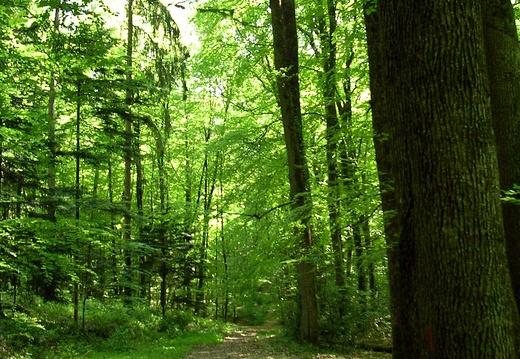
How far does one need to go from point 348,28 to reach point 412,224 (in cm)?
741

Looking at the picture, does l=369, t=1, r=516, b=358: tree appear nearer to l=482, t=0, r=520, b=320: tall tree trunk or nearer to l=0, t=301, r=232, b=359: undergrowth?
l=482, t=0, r=520, b=320: tall tree trunk

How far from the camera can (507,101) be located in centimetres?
436

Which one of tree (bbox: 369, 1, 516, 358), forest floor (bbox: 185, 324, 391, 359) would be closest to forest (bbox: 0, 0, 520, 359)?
tree (bbox: 369, 1, 516, 358)

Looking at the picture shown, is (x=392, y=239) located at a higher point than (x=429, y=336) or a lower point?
higher

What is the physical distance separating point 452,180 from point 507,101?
2398 mm

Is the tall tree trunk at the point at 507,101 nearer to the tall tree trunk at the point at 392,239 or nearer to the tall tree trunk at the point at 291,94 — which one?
the tall tree trunk at the point at 392,239

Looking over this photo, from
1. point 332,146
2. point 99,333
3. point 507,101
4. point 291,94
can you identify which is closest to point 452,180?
point 507,101

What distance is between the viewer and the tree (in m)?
2.49

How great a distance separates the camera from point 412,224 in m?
3.01

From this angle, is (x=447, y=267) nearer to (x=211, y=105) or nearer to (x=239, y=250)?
(x=239, y=250)

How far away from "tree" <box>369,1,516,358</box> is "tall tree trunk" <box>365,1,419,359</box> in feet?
1.14

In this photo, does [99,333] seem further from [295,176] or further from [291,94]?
[291,94]

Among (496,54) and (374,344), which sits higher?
(496,54)

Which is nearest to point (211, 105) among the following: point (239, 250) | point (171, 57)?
point (171, 57)
